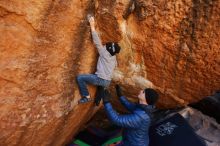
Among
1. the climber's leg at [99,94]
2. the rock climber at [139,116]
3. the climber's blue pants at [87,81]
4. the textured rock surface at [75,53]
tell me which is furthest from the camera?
the climber's leg at [99,94]

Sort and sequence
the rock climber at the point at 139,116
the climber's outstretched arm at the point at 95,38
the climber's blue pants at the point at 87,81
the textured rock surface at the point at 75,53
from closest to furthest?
1. the textured rock surface at the point at 75,53
2. the rock climber at the point at 139,116
3. the climber's outstretched arm at the point at 95,38
4. the climber's blue pants at the point at 87,81

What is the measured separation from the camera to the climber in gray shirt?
5.05 metres

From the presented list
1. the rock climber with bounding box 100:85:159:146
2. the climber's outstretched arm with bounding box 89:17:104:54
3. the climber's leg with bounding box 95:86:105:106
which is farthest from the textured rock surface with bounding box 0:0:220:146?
the rock climber with bounding box 100:85:159:146

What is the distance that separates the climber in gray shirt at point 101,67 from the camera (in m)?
5.05

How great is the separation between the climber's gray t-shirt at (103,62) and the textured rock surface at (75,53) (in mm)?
141

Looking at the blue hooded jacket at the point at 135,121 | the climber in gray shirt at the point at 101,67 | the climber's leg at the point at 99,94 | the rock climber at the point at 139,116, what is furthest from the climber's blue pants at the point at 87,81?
the blue hooded jacket at the point at 135,121

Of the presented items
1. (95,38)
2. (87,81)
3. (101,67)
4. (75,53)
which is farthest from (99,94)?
(95,38)

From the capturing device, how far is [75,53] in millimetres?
5086

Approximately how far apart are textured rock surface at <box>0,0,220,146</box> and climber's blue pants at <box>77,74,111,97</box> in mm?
93

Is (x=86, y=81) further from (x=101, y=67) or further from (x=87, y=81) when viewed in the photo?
(x=101, y=67)

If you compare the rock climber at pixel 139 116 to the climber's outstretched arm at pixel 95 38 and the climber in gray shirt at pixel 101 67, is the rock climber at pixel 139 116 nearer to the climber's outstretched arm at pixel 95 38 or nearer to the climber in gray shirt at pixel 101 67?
the climber in gray shirt at pixel 101 67

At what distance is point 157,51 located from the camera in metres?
5.23

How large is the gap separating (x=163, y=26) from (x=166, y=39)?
0.21m

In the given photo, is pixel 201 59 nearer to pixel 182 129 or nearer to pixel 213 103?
pixel 182 129
